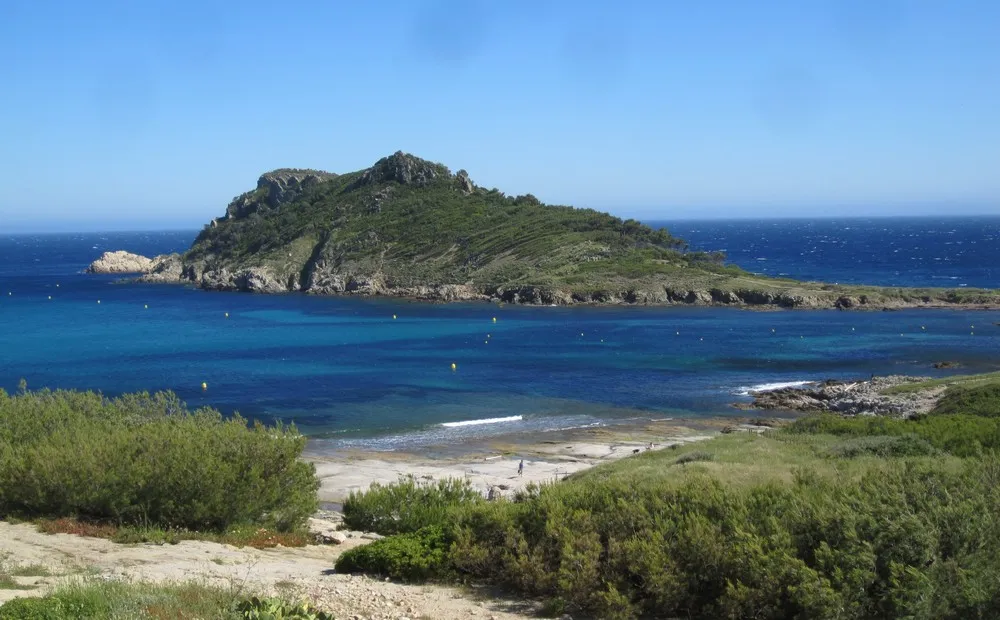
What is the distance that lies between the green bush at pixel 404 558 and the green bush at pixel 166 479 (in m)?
4.35

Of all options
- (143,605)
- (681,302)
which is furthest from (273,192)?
(143,605)

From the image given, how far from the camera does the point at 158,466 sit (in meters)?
18.0

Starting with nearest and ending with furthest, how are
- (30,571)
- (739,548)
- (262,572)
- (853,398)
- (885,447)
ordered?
(739,548) → (30,571) → (262,572) → (885,447) → (853,398)

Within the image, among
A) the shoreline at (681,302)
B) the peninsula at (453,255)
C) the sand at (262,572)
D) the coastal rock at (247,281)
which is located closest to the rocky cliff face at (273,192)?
the peninsula at (453,255)

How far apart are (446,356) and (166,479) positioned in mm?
45246

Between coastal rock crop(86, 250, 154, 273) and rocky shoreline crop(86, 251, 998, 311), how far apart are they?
2951 cm

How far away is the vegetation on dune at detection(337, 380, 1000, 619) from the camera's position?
11.1 m

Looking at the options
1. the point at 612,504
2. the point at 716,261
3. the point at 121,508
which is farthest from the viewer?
the point at 716,261

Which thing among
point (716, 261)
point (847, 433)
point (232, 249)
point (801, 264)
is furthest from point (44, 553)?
point (801, 264)

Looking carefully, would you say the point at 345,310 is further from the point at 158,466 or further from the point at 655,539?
the point at 655,539

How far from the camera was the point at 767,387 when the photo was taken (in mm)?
51031

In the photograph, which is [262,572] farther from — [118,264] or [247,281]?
[118,264]

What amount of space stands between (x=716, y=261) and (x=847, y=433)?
81050mm

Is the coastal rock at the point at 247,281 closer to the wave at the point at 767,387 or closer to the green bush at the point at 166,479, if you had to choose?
the wave at the point at 767,387
